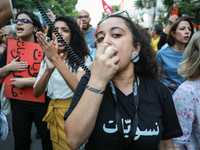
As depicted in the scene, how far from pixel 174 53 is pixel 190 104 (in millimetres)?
1769

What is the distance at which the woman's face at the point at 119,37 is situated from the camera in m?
1.33

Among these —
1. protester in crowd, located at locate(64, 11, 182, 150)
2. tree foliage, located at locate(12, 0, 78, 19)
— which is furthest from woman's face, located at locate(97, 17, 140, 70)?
tree foliage, located at locate(12, 0, 78, 19)

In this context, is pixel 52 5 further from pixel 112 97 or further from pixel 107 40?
pixel 112 97

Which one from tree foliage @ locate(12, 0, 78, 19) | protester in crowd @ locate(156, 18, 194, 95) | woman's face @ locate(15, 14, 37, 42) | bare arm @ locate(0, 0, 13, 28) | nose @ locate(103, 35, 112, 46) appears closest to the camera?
bare arm @ locate(0, 0, 13, 28)

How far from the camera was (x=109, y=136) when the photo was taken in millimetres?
1200

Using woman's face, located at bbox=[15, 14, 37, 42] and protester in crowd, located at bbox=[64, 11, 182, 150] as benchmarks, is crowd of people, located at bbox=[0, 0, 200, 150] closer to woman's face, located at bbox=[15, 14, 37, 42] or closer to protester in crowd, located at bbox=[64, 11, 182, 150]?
protester in crowd, located at bbox=[64, 11, 182, 150]

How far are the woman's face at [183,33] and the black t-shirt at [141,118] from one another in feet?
7.05

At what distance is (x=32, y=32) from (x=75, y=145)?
96.0 inches

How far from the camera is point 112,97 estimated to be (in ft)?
4.36

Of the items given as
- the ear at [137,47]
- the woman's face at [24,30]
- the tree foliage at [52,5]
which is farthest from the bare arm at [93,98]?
the tree foliage at [52,5]

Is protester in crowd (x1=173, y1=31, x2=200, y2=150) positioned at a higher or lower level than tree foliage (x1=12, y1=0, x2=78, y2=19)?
lower

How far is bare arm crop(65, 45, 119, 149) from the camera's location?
40.5 inches

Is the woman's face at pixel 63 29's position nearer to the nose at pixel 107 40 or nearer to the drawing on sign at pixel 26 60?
the drawing on sign at pixel 26 60

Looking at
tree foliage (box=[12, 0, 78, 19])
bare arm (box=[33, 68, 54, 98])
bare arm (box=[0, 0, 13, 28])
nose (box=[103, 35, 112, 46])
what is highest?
tree foliage (box=[12, 0, 78, 19])
